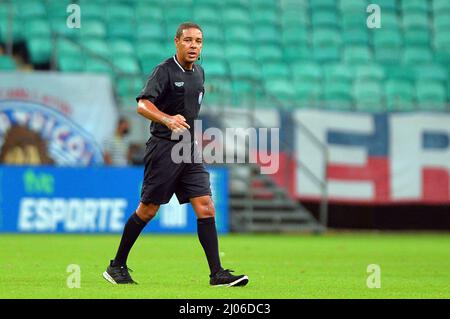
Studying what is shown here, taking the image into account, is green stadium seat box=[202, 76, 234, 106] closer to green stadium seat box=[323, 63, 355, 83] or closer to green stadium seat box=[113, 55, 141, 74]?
green stadium seat box=[113, 55, 141, 74]

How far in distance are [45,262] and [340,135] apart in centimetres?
1142

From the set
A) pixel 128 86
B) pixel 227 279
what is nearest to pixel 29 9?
pixel 128 86

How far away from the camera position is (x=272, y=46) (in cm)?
2489

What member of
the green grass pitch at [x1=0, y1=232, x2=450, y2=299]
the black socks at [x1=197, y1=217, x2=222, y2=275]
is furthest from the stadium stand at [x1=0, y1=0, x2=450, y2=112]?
the black socks at [x1=197, y1=217, x2=222, y2=275]

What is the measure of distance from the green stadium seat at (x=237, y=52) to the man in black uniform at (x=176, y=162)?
14.6 metres

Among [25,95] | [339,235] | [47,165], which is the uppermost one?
[25,95]

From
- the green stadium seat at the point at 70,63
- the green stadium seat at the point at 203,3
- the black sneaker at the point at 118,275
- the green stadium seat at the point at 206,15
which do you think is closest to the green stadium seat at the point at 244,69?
the green stadium seat at the point at 206,15

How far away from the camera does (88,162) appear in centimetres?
2055

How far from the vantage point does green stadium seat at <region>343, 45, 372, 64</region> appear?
81.9ft

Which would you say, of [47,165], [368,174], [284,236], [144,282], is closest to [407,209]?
[368,174]

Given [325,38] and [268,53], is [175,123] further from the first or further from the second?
[325,38]

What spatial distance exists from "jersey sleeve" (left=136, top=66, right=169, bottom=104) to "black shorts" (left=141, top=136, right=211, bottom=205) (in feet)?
1.37

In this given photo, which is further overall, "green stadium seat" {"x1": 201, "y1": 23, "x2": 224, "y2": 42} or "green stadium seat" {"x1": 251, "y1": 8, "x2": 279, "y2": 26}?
"green stadium seat" {"x1": 251, "y1": 8, "x2": 279, "y2": 26}

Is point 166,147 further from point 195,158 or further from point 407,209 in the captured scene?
point 407,209
